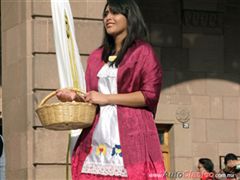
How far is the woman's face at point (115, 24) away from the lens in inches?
220

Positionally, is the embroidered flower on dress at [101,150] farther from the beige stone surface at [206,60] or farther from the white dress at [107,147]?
the beige stone surface at [206,60]

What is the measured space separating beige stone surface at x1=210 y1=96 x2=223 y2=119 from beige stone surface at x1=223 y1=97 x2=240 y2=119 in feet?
0.24

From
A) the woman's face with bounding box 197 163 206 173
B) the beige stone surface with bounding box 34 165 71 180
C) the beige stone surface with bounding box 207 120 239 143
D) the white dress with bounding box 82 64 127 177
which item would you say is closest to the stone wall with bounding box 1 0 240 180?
the beige stone surface with bounding box 207 120 239 143

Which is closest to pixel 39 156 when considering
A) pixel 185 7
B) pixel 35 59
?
pixel 35 59

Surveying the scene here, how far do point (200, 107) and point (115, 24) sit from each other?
24.2ft

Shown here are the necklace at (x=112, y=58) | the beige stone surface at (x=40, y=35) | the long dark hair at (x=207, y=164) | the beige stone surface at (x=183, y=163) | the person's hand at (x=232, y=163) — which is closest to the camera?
the necklace at (x=112, y=58)

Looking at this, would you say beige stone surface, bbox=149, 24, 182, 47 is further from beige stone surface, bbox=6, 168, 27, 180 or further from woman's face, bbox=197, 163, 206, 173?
beige stone surface, bbox=6, 168, 27, 180

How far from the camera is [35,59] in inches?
380

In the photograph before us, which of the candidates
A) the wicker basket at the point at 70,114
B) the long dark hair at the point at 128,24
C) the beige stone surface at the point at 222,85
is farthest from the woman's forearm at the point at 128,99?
the beige stone surface at the point at 222,85

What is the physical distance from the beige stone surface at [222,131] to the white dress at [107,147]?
7.46m

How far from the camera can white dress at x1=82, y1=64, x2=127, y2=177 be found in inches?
215

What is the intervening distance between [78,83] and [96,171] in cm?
62

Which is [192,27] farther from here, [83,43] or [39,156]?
[39,156]

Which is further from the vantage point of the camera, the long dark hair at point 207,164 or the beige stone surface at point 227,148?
the beige stone surface at point 227,148
